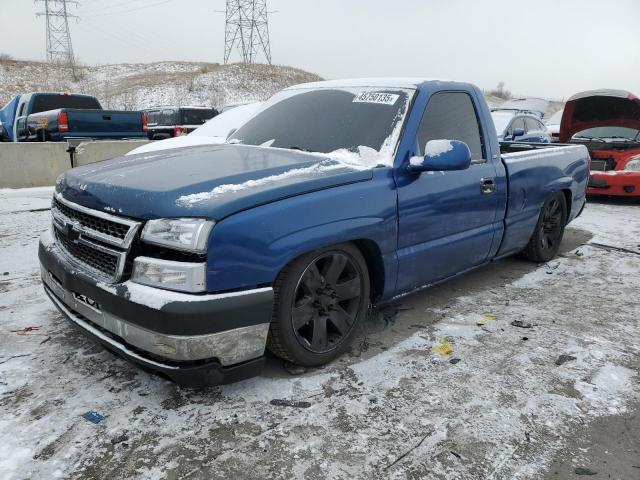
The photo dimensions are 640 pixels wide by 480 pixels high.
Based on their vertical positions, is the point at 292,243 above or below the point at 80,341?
above

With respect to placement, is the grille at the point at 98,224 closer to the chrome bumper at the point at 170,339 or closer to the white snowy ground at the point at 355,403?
the chrome bumper at the point at 170,339

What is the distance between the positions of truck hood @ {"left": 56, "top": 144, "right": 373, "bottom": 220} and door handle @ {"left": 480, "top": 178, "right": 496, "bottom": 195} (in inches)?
48.5

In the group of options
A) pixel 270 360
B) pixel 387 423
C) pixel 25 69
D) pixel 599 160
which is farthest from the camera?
→ pixel 25 69

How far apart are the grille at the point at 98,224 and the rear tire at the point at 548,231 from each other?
3939 mm

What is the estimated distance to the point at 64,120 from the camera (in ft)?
33.4

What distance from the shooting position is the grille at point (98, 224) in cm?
247

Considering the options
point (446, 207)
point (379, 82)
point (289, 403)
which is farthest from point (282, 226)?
point (379, 82)

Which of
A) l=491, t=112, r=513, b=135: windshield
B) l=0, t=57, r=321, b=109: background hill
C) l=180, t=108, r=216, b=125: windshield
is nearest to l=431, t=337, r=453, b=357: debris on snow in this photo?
l=491, t=112, r=513, b=135: windshield

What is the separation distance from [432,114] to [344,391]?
1966 mm

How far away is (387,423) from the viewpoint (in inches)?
98.6

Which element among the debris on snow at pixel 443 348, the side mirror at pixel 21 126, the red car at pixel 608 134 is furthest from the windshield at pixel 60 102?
the debris on snow at pixel 443 348

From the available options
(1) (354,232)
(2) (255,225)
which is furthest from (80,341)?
(1) (354,232)

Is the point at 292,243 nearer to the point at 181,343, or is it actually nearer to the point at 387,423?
the point at 181,343

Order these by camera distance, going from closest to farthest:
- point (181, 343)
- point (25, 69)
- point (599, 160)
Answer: point (181, 343), point (599, 160), point (25, 69)
